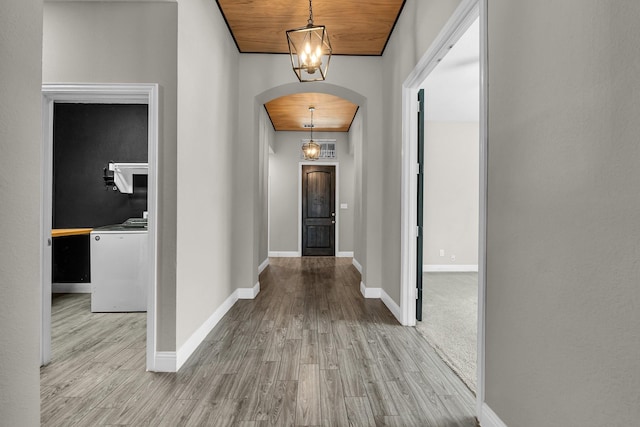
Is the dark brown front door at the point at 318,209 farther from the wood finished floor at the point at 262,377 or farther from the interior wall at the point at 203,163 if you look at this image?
the wood finished floor at the point at 262,377

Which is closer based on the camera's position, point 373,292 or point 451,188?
point 373,292

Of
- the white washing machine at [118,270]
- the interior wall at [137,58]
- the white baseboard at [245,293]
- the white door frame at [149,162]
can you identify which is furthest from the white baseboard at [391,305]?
the white washing machine at [118,270]

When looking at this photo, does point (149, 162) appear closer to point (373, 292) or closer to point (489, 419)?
point (489, 419)

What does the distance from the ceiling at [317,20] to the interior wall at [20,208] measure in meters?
2.57

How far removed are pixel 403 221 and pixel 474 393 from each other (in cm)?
167

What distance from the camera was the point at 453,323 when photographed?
11.5ft

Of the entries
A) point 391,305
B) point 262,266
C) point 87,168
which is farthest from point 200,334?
point 262,266

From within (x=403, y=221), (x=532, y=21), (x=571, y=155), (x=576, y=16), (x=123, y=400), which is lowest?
(x=123, y=400)

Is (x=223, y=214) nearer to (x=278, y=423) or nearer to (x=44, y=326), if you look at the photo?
(x=44, y=326)

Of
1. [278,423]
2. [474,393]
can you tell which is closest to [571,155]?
[474,393]

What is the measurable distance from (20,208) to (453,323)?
11.4 ft

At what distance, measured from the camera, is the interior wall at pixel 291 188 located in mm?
8430

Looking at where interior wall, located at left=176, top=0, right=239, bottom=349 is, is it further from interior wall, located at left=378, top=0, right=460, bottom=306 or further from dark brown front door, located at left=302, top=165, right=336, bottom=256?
dark brown front door, located at left=302, top=165, right=336, bottom=256

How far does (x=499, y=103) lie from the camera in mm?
1726
